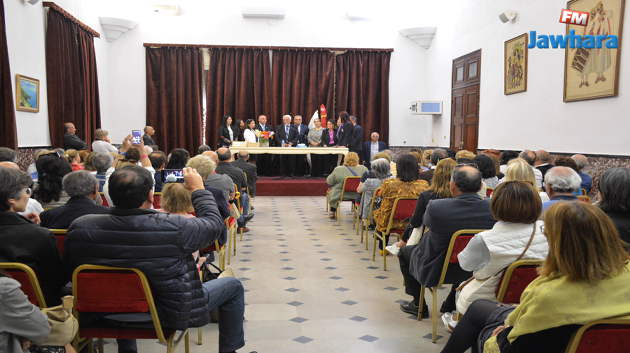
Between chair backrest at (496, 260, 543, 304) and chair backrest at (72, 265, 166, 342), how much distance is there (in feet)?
5.08

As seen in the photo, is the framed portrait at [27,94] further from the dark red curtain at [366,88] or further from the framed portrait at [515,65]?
the framed portrait at [515,65]

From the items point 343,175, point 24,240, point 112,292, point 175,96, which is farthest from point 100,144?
point 112,292

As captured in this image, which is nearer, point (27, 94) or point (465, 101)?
point (27, 94)

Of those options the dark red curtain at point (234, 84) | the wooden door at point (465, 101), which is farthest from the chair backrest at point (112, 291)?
the dark red curtain at point (234, 84)

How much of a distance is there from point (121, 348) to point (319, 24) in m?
11.3

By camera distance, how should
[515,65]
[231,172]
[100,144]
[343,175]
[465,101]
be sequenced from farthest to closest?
[465,101]
[100,144]
[515,65]
[343,175]
[231,172]

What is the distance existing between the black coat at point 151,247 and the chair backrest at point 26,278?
0.50 ft

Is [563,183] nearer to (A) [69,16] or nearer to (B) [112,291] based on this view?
(B) [112,291]

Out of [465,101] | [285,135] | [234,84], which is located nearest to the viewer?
[465,101]

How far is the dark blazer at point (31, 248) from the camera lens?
2.02m

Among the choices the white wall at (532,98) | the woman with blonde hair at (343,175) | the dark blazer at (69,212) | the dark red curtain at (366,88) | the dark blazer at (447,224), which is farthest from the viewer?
the dark red curtain at (366,88)

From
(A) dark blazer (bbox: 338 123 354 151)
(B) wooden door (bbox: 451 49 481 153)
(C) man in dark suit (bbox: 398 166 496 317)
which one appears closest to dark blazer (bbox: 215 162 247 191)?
(C) man in dark suit (bbox: 398 166 496 317)

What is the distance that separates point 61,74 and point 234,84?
4720mm

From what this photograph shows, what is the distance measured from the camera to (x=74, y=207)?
2715 millimetres
